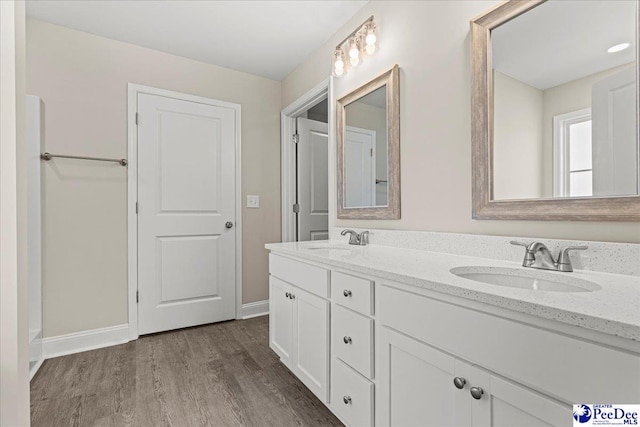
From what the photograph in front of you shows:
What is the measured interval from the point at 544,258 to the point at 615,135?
45 centimetres

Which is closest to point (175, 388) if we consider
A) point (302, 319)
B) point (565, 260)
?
point (302, 319)

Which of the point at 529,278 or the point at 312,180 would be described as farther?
the point at 312,180

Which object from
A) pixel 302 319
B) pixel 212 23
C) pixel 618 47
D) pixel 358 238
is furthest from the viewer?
pixel 212 23

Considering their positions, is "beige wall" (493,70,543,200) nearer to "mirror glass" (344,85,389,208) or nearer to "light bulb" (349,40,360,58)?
"mirror glass" (344,85,389,208)

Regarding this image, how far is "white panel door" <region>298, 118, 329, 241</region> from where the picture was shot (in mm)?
3168

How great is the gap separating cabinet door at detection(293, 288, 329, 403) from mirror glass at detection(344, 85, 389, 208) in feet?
2.47

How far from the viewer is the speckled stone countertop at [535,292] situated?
1.96ft

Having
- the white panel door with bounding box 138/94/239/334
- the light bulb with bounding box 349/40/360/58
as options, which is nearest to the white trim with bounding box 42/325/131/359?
the white panel door with bounding box 138/94/239/334

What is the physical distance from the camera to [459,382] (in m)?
0.85

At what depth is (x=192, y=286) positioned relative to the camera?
271cm

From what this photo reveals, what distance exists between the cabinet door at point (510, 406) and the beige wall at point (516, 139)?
29.0 inches

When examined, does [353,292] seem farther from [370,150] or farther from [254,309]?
[254,309]

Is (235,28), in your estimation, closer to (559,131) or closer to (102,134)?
→ (102,134)

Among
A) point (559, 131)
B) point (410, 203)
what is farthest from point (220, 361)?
point (559, 131)
